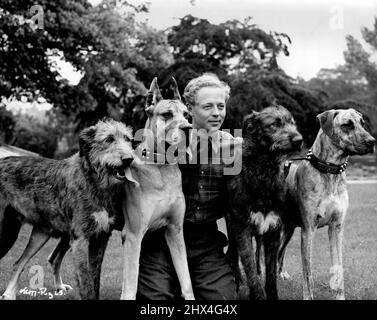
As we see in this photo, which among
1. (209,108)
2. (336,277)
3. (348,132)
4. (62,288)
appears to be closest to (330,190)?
(348,132)

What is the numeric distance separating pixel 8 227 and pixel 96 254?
169 centimetres

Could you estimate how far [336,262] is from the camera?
6.51m

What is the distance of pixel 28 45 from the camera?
1698cm

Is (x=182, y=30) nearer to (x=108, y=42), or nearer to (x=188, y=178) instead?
(x=108, y=42)

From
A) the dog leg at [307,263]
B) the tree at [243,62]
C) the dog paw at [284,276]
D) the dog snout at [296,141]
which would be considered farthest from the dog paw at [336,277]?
the tree at [243,62]

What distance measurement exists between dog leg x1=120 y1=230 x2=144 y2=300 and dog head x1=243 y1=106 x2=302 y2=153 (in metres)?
1.64

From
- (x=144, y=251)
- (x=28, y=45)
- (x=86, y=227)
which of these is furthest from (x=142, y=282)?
(x=28, y=45)

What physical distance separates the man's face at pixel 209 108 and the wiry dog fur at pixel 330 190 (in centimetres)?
142

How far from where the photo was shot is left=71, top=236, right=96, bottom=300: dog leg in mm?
5535

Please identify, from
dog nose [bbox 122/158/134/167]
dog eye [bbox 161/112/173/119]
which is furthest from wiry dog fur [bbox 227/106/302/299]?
dog nose [bbox 122/158/134/167]

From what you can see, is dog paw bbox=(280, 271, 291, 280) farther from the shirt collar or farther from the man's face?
the man's face

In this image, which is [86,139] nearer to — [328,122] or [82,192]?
[82,192]

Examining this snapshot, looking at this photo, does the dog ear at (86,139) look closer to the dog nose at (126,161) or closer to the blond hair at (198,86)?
the dog nose at (126,161)

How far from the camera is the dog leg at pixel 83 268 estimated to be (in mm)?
5535
